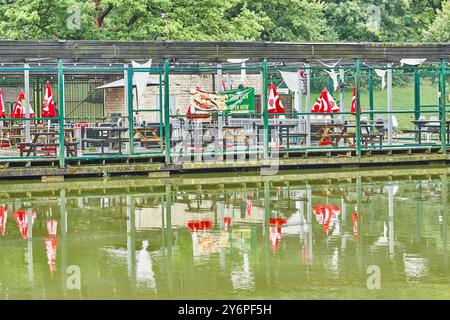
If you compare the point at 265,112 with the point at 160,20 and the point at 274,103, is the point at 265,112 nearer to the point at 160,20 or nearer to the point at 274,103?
the point at 274,103

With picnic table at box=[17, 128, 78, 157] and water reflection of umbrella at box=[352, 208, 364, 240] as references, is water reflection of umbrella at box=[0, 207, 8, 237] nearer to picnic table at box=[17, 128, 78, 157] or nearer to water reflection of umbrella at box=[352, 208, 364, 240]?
water reflection of umbrella at box=[352, 208, 364, 240]

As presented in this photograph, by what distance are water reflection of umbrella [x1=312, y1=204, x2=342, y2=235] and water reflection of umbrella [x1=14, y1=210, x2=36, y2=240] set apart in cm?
453

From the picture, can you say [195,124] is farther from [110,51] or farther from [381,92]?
[381,92]

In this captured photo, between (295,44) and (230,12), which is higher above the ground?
(230,12)

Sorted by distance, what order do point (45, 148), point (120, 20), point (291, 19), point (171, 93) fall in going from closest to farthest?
point (45, 148), point (171, 93), point (120, 20), point (291, 19)

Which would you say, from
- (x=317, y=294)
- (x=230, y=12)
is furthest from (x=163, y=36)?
(x=317, y=294)

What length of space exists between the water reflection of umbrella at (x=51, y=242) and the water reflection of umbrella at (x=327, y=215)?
3.97m

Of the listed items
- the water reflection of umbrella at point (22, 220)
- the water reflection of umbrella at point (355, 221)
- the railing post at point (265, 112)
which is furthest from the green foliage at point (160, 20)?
the water reflection of umbrella at point (355, 221)

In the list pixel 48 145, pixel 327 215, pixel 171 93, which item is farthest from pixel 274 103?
pixel 327 215

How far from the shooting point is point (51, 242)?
14.3 meters

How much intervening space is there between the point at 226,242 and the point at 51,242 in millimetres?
2477
